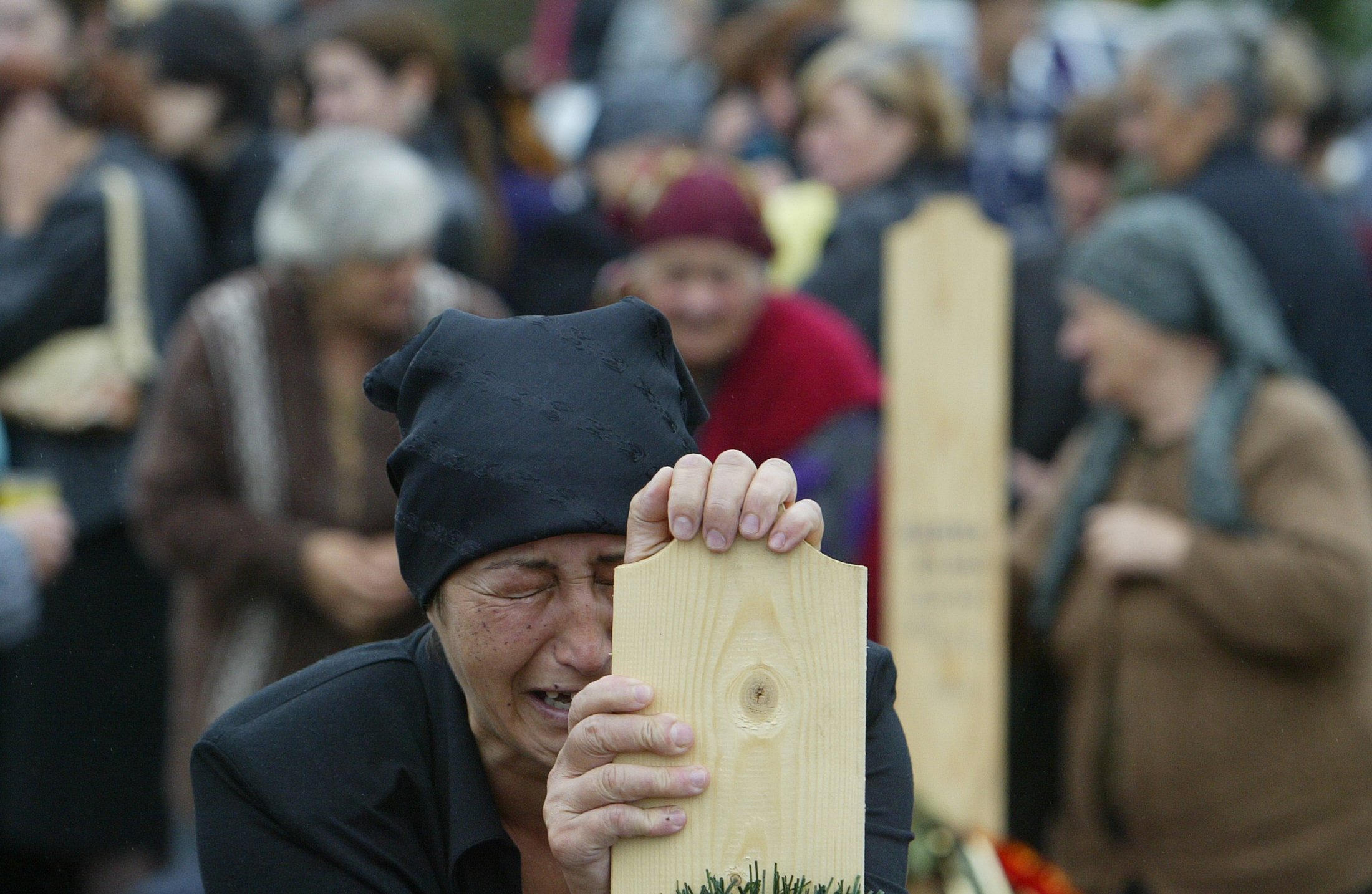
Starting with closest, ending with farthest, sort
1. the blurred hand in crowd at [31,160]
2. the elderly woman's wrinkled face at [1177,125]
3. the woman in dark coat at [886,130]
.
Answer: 1. the blurred hand in crowd at [31,160]
2. the elderly woman's wrinkled face at [1177,125]
3. the woman in dark coat at [886,130]

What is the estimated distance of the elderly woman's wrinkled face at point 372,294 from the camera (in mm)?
3865

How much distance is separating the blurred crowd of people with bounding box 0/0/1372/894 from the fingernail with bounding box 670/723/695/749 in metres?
1.50

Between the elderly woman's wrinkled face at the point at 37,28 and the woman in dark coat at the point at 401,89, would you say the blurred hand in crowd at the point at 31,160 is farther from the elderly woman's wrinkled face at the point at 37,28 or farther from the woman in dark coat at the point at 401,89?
the woman in dark coat at the point at 401,89

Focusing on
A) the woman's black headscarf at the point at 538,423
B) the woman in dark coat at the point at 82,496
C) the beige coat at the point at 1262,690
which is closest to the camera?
the woman's black headscarf at the point at 538,423

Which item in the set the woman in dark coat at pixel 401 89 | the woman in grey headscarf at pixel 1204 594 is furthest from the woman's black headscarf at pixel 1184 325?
the woman in dark coat at pixel 401 89

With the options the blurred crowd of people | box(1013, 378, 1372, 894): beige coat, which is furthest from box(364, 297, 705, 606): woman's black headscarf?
box(1013, 378, 1372, 894): beige coat

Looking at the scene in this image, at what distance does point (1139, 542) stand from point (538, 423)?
98.3 inches

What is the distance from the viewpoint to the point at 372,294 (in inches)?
152

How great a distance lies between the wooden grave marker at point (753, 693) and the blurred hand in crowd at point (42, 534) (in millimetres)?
2673

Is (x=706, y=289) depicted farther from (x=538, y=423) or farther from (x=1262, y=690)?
(x=538, y=423)

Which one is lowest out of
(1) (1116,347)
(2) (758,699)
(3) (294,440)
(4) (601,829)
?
(3) (294,440)

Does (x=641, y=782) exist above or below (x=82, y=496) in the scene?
above

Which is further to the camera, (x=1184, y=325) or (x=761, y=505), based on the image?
(x=1184, y=325)

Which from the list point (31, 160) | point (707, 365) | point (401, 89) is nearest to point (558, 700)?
point (707, 365)
